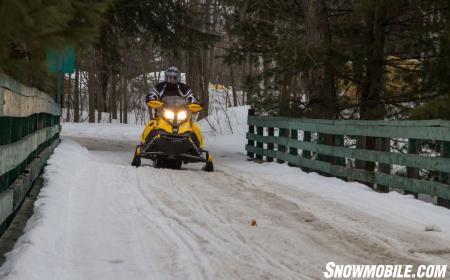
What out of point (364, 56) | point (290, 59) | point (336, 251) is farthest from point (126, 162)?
point (336, 251)

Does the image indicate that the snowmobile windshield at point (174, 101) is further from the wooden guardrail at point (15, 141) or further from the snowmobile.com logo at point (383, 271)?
the snowmobile.com logo at point (383, 271)

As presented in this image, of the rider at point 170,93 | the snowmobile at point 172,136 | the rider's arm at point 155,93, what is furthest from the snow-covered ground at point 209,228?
the rider's arm at point 155,93

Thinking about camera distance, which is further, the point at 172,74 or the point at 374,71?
the point at 374,71

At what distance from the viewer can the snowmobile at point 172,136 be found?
11641 millimetres

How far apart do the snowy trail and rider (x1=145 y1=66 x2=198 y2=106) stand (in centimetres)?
320

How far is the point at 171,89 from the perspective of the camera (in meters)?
12.6

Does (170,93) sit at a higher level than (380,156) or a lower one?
higher

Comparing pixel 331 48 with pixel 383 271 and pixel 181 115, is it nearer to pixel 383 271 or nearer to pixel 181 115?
pixel 181 115

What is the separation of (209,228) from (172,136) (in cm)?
585

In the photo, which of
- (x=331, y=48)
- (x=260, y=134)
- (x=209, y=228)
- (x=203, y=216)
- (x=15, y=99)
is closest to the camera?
(x=15, y=99)

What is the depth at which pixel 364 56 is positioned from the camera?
46.1 feet

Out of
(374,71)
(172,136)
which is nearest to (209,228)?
(172,136)

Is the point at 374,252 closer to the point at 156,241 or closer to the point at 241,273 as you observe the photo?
the point at 241,273

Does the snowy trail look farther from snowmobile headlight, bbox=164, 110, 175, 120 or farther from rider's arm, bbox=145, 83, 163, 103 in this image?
rider's arm, bbox=145, 83, 163, 103
